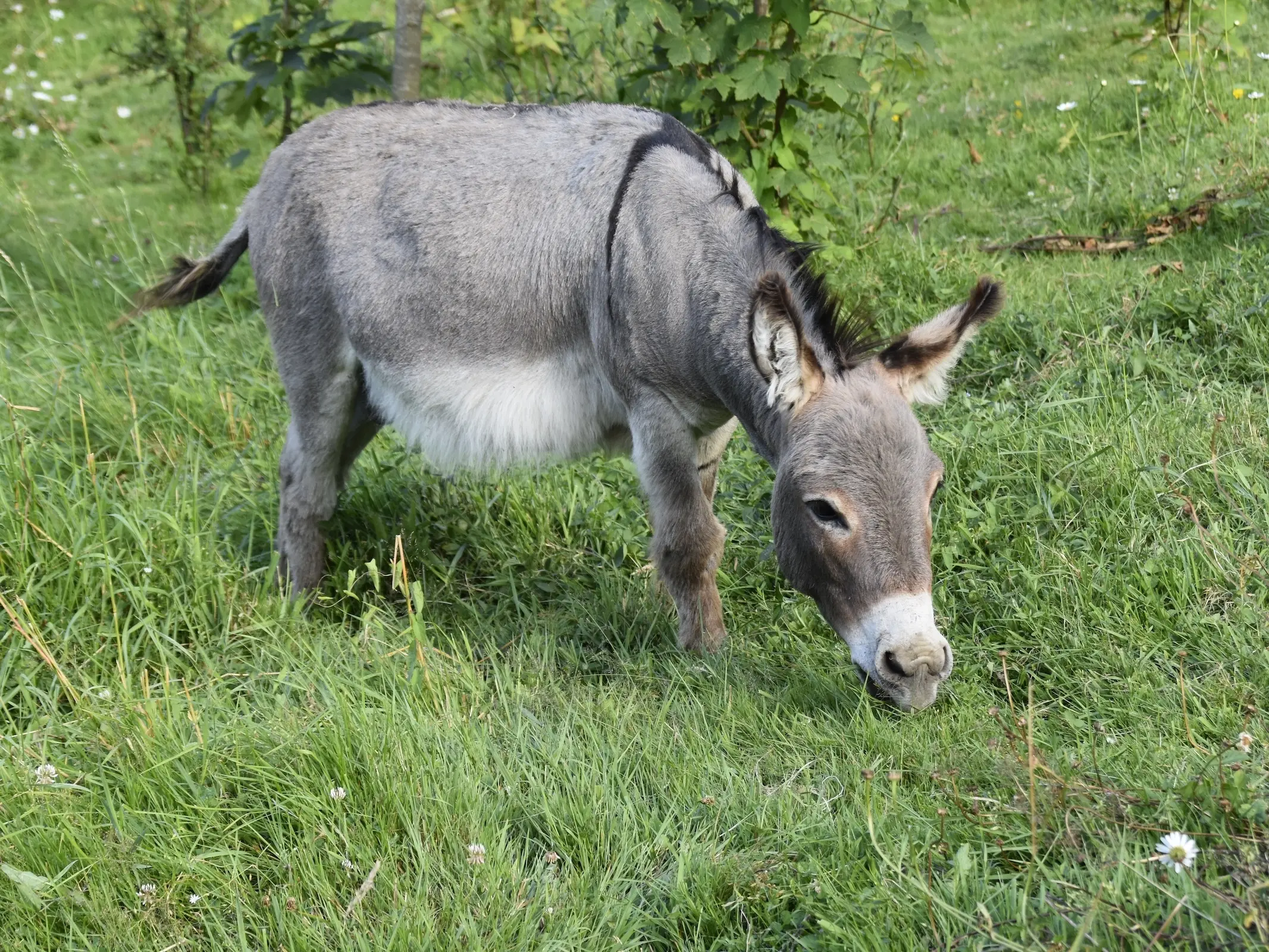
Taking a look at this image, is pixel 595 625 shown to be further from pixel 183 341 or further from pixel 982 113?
pixel 982 113

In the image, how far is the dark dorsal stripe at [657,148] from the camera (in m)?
3.46

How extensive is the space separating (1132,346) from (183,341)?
13.8 feet

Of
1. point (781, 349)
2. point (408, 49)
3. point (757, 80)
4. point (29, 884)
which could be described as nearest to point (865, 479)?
point (781, 349)

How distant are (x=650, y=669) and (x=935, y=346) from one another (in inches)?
50.2

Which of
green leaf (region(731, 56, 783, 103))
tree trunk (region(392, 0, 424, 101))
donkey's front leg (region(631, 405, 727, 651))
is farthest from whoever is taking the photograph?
tree trunk (region(392, 0, 424, 101))

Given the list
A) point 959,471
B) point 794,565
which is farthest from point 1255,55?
point 794,565

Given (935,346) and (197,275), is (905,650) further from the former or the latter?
(197,275)

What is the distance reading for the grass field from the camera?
2.29 metres

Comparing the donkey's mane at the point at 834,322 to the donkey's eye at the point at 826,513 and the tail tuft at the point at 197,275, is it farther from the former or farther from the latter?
the tail tuft at the point at 197,275

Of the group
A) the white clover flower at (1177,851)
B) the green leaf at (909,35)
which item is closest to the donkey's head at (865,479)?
the white clover flower at (1177,851)

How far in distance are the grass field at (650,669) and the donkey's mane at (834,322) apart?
2.69ft

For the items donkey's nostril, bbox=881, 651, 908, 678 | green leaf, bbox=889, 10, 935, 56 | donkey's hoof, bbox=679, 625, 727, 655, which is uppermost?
green leaf, bbox=889, 10, 935, 56

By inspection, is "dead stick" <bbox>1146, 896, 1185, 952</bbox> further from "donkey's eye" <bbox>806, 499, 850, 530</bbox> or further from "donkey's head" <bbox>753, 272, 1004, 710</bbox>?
"donkey's eye" <bbox>806, 499, 850, 530</bbox>

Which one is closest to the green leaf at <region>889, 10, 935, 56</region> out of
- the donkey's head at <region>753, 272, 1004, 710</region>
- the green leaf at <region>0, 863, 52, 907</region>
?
the donkey's head at <region>753, 272, 1004, 710</region>
